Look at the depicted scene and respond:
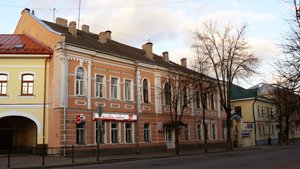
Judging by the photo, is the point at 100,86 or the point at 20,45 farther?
the point at 100,86

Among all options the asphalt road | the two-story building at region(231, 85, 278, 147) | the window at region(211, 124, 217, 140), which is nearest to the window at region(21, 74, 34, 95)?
the asphalt road

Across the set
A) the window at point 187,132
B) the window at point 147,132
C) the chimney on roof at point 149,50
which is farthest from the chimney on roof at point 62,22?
the window at point 187,132

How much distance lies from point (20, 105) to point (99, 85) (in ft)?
22.5

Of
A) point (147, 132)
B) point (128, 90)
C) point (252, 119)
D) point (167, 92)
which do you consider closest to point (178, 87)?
point (167, 92)

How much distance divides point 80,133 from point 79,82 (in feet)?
13.8

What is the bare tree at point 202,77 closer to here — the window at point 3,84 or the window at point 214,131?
the window at point 214,131

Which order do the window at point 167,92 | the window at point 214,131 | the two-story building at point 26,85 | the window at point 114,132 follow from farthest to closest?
1. the window at point 214,131
2. the window at point 167,92
3. the window at point 114,132
4. the two-story building at point 26,85

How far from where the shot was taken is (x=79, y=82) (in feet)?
98.4

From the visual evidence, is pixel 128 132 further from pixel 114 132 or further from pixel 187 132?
pixel 187 132

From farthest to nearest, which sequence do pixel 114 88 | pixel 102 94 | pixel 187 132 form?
pixel 187 132 < pixel 114 88 < pixel 102 94

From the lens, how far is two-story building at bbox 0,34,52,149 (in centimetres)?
2852

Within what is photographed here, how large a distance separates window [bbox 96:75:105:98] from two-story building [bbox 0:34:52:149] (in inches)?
174

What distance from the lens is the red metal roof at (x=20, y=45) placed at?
94.7 ft

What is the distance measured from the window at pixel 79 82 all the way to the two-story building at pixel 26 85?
7.98ft
